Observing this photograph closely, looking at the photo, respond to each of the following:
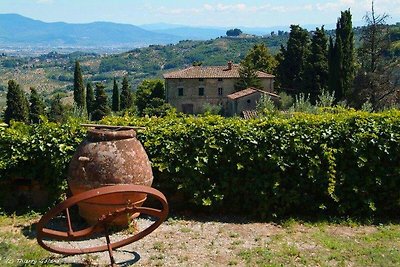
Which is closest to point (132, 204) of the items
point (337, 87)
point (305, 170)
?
point (305, 170)

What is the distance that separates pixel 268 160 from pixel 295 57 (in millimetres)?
43916

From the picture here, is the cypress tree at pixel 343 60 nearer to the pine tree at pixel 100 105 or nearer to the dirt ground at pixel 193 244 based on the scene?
the pine tree at pixel 100 105

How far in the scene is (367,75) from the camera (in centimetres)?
3431

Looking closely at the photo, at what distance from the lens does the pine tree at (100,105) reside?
54938mm

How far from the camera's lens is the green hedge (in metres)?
8.34

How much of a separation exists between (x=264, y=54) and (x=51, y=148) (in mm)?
52761

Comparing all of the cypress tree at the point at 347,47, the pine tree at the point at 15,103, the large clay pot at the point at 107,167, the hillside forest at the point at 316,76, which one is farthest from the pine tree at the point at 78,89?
the large clay pot at the point at 107,167

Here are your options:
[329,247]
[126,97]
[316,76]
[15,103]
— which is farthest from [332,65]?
[329,247]

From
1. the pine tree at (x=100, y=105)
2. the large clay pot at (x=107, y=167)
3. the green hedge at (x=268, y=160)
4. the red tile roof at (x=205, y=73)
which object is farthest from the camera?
the red tile roof at (x=205, y=73)

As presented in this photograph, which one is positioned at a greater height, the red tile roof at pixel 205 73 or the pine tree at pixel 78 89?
the red tile roof at pixel 205 73

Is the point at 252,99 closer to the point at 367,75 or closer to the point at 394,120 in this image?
the point at 367,75

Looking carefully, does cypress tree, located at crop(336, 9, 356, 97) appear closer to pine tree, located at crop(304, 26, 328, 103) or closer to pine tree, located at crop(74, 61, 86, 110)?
pine tree, located at crop(304, 26, 328, 103)

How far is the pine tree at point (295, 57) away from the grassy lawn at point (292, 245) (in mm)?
41641

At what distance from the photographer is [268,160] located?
328 inches
